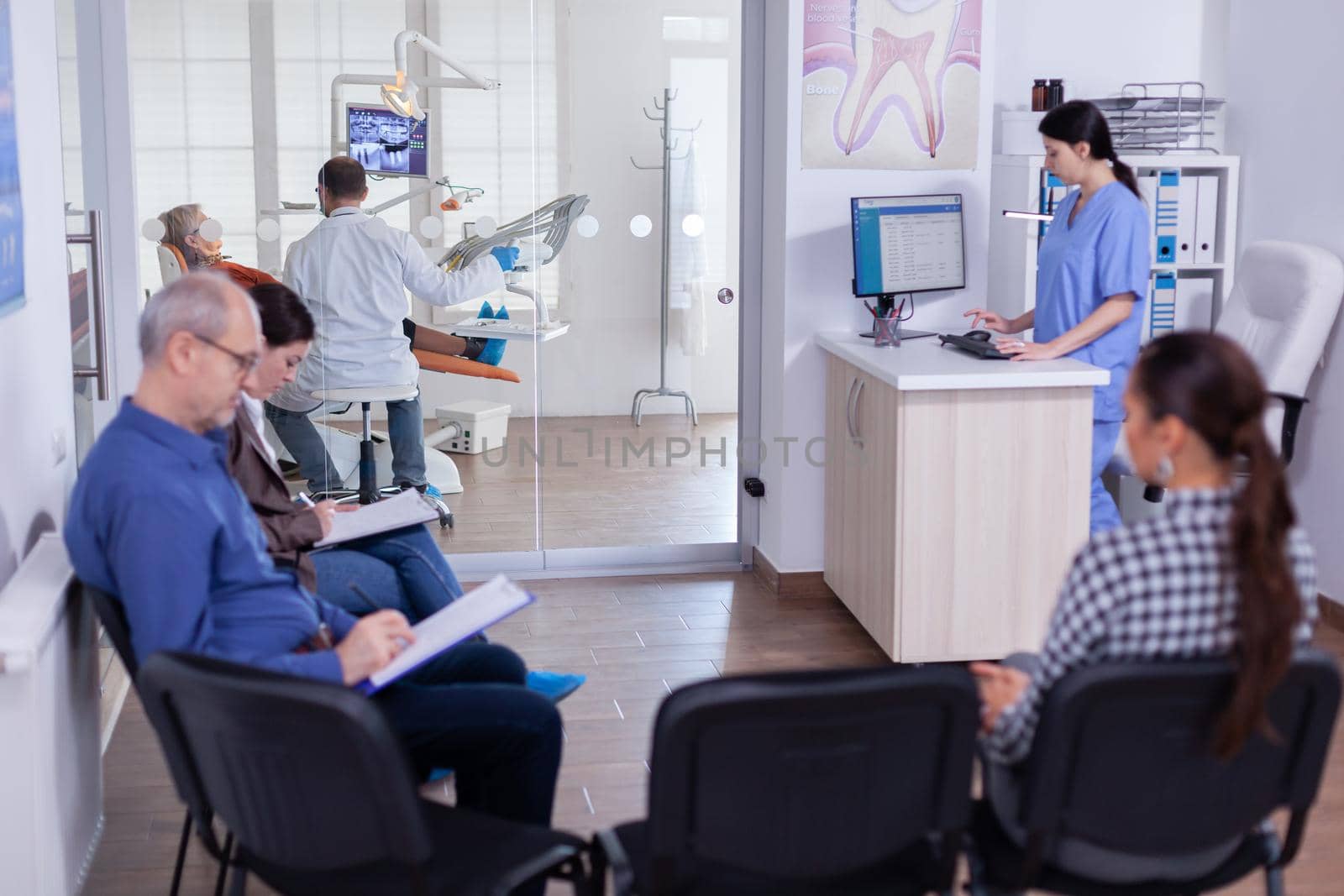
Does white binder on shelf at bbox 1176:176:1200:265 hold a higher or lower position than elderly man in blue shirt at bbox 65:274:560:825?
higher

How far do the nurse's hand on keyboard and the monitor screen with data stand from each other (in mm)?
1128

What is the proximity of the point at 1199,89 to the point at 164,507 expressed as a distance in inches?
167

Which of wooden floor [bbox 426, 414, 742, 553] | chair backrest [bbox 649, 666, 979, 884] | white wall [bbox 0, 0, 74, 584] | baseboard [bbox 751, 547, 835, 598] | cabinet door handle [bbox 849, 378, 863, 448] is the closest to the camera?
chair backrest [bbox 649, 666, 979, 884]

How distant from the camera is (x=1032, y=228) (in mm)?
4605

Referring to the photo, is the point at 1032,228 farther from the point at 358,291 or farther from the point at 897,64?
the point at 358,291

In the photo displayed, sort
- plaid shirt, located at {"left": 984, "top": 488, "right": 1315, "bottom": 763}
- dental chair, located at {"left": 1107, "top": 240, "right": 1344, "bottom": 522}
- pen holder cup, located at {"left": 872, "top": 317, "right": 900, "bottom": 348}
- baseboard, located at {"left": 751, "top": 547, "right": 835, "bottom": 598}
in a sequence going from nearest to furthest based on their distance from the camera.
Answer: plaid shirt, located at {"left": 984, "top": 488, "right": 1315, "bottom": 763} < pen holder cup, located at {"left": 872, "top": 317, "right": 900, "bottom": 348} < dental chair, located at {"left": 1107, "top": 240, "right": 1344, "bottom": 522} < baseboard, located at {"left": 751, "top": 547, "right": 835, "bottom": 598}

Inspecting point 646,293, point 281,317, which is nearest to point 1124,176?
point 646,293

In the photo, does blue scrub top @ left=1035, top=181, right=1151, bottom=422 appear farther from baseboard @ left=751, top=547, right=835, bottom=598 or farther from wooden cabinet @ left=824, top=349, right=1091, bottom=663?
baseboard @ left=751, top=547, right=835, bottom=598

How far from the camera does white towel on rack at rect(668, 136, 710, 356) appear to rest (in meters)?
4.58

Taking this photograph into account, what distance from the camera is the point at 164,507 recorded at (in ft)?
6.11

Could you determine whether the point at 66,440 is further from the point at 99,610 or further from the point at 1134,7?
the point at 1134,7

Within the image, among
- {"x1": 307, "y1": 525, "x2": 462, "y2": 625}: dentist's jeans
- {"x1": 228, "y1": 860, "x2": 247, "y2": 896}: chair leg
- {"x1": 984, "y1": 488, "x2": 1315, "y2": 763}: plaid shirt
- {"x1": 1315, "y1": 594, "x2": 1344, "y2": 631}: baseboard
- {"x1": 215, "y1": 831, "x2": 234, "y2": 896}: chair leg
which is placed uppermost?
{"x1": 984, "y1": 488, "x2": 1315, "y2": 763}: plaid shirt

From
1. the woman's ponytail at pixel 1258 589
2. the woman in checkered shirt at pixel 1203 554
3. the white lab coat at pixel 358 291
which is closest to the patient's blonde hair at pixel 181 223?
the white lab coat at pixel 358 291

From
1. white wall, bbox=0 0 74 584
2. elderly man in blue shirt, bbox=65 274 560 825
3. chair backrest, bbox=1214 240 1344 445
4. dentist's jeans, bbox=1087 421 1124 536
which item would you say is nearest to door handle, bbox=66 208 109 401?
white wall, bbox=0 0 74 584
